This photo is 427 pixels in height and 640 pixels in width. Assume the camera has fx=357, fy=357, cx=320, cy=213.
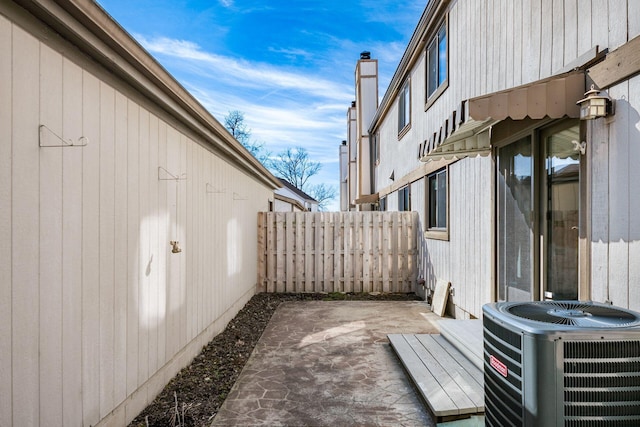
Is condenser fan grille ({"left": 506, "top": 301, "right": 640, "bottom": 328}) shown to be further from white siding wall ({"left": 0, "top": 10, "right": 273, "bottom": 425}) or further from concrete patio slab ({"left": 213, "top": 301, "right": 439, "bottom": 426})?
white siding wall ({"left": 0, "top": 10, "right": 273, "bottom": 425})

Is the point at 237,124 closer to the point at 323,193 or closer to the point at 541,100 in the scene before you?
the point at 323,193

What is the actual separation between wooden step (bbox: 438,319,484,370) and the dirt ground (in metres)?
2.35

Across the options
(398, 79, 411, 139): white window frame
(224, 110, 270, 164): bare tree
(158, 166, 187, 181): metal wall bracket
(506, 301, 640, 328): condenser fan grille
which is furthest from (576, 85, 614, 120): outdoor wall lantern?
(224, 110, 270, 164): bare tree

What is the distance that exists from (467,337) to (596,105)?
99.3 inches

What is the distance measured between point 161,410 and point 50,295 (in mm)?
1544

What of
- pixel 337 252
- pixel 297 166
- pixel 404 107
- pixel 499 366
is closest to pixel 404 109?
pixel 404 107

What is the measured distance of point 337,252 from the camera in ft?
26.1

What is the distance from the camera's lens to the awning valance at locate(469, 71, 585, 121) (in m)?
2.63

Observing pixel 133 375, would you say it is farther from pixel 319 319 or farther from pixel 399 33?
pixel 399 33

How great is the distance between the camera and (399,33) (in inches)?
449

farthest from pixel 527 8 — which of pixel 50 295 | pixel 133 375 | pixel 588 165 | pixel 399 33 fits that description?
pixel 399 33

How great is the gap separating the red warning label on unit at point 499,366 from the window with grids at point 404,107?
7.07 meters

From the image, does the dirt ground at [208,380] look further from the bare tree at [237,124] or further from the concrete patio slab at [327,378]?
the bare tree at [237,124]

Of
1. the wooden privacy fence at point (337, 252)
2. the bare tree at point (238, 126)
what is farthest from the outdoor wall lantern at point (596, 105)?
the bare tree at point (238, 126)
